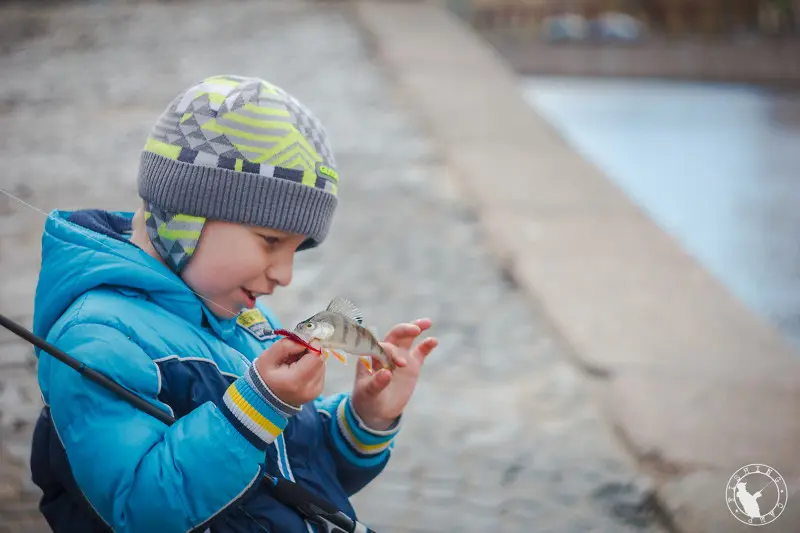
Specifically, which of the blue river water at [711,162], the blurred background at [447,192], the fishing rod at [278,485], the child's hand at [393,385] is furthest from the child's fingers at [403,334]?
the blue river water at [711,162]

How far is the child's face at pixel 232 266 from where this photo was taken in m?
1.52

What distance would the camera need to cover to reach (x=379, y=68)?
6.95 metres

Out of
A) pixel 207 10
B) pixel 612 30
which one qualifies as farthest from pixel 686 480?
pixel 612 30

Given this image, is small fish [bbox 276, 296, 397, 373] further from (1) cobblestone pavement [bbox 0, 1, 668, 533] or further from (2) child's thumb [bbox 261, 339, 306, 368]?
(1) cobblestone pavement [bbox 0, 1, 668, 533]

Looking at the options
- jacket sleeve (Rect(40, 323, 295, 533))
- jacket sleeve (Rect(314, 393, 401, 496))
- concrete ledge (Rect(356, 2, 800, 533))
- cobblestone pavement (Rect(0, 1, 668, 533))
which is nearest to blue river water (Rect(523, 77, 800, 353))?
concrete ledge (Rect(356, 2, 800, 533))

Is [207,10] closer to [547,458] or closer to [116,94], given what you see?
[116,94]

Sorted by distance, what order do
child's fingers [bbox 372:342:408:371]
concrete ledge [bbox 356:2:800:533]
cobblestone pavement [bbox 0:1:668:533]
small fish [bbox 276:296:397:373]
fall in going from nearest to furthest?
small fish [bbox 276:296:397:373]
child's fingers [bbox 372:342:408:371]
cobblestone pavement [bbox 0:1:668:533]
concrete ledge [bbox 356:2:800:533]

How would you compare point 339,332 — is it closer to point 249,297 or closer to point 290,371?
point 290,371

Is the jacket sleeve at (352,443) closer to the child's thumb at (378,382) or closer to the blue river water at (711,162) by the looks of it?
the child's thumb at (378,382)

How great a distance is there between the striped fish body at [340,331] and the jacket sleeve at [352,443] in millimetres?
285

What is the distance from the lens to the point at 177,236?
1.51 meters

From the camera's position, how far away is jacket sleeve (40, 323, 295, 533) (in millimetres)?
1344

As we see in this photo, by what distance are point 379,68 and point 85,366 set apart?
5.80 metres

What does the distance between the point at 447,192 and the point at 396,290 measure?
1.23 metres
